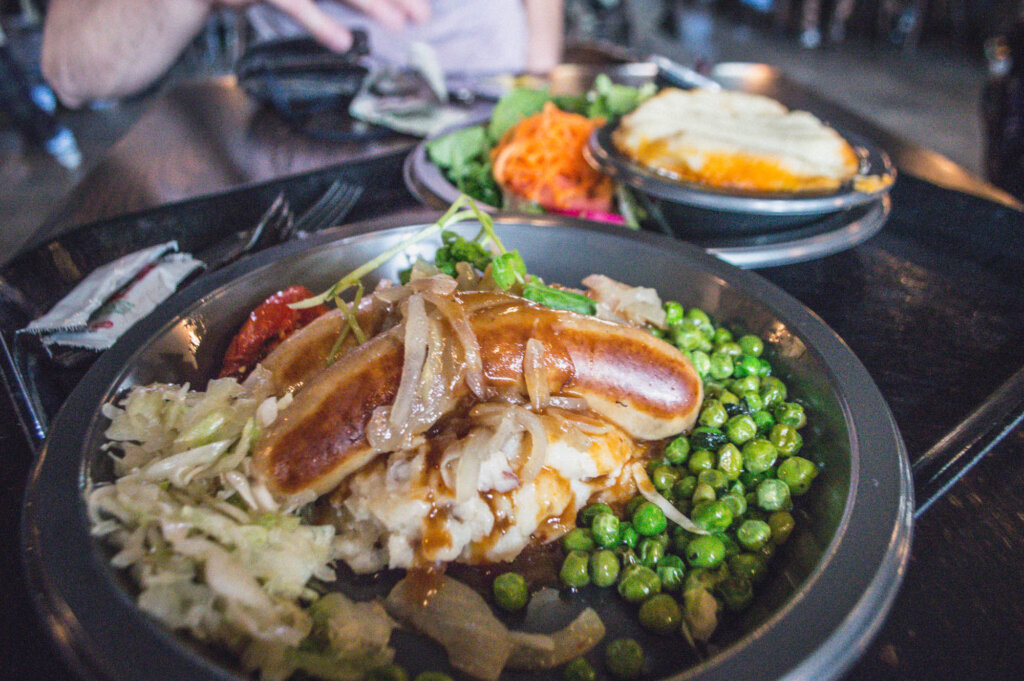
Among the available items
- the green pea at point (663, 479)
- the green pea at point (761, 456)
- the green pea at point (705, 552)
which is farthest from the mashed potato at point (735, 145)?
the green pea at point (705, 552)

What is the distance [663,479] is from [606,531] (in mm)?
273

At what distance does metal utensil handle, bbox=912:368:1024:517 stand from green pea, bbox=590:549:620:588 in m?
0.76

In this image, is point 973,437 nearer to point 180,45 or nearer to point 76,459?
point 76,459

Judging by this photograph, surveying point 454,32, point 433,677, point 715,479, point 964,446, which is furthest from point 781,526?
point 454,32

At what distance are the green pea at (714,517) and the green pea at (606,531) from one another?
21 cm

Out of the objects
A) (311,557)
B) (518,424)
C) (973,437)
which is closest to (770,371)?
(973,437)

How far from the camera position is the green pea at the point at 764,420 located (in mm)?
1737

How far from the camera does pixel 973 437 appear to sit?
1491 mm

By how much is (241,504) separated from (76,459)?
0.37 meters

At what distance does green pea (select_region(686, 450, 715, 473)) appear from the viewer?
1.66 m

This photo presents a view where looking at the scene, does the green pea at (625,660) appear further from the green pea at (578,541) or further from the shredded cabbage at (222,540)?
the shredded cabbage at (222,540)

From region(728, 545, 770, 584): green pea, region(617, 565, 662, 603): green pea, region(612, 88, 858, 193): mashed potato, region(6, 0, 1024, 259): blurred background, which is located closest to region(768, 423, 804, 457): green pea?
region(728, 545, 770, 584): green pea

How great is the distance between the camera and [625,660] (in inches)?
47.9

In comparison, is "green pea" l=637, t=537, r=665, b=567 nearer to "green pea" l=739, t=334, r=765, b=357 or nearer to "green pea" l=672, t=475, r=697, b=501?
"green pea" l=672, t=475, r=697, b=501
